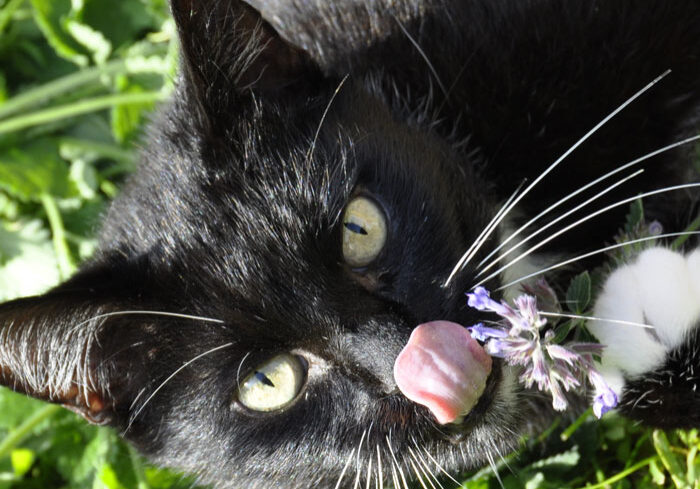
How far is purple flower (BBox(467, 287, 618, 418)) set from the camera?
0.88 metres

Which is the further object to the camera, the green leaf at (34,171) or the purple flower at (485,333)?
the green leaf at (34,171)

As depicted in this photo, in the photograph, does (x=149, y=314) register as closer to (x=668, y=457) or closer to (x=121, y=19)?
(x=668, y=457)

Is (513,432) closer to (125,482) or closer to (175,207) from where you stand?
(175,207)

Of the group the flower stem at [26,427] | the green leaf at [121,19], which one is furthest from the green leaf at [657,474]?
the green leaf at [121,19]

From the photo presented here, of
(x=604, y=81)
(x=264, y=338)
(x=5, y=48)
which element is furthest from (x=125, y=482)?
(x=5, y=48)

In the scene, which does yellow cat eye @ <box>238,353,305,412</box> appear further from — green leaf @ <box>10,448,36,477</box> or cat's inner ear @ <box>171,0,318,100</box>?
green leaf @ <box>10,448,36,477</box>

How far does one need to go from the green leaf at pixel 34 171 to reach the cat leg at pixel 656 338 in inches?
60.5

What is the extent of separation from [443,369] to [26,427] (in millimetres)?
1243

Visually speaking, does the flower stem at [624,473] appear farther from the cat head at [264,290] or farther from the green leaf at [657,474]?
the cat head at [264,290]

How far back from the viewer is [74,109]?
2.09 m

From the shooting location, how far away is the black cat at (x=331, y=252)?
1.12 meters

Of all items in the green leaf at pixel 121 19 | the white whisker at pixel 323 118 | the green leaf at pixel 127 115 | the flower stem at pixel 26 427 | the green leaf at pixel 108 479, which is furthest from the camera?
the green leaf at pixel 121 19

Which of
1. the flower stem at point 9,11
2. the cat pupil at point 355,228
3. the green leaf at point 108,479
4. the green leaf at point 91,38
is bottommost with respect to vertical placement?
the green leaf at point 108,479

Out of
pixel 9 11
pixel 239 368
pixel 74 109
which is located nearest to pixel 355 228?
pixel 239 368
